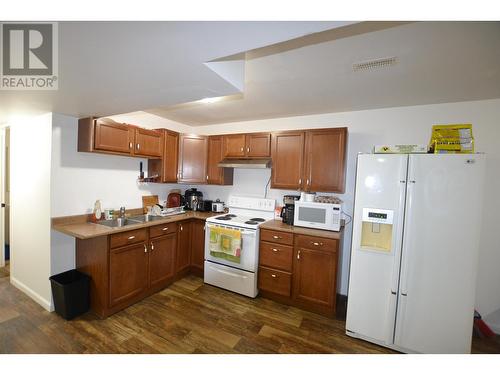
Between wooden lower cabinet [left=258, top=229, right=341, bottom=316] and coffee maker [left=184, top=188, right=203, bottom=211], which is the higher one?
coffee maker [left=184, top=188, right=203, bottom=211]

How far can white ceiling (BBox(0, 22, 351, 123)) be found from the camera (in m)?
0.98

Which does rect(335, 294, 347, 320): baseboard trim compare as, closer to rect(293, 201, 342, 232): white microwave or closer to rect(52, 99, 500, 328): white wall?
rect(52, 99, 500, 328): white wall

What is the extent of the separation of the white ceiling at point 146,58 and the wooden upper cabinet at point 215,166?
1.49m

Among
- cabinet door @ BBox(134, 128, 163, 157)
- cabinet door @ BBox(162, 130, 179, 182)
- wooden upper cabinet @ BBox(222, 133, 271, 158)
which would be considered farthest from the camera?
cabinet door @ BBox(162, 130, 179, 182)

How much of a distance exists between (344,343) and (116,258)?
8.09 ft

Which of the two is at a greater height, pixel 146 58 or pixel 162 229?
pixel 146 58

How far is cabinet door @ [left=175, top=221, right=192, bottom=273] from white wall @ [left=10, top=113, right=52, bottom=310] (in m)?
1.43

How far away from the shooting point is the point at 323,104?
2.69 m

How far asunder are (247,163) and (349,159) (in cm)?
139

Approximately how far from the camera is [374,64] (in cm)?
174

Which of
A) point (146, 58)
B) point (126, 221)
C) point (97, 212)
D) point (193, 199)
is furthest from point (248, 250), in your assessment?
point (146, 58)

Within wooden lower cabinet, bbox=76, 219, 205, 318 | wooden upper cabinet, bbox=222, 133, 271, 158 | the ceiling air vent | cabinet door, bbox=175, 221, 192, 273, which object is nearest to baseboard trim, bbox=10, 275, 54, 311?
wooden lower cabinet, bbox=76, 219, 205, 318

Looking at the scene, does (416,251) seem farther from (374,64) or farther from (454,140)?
(374,64)
